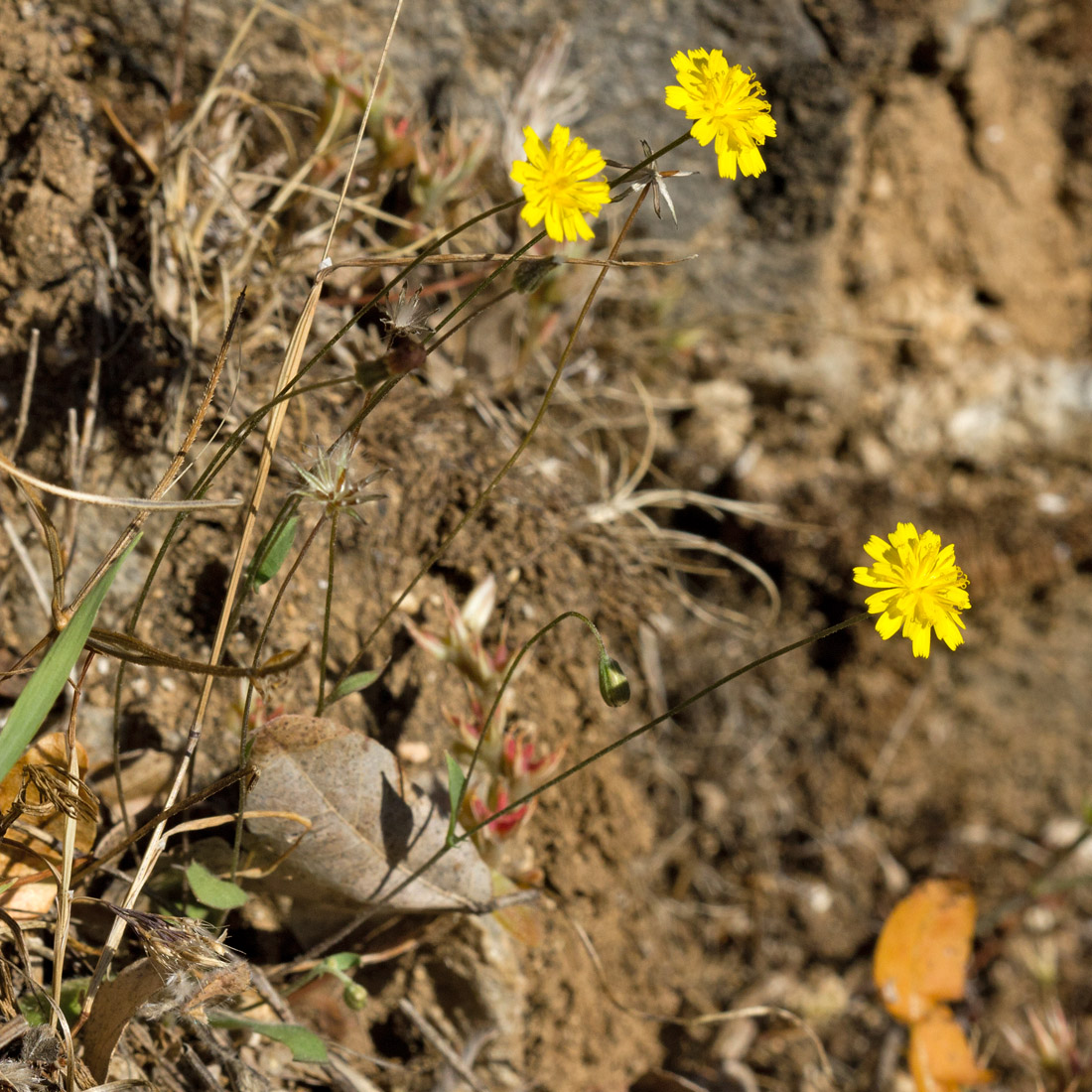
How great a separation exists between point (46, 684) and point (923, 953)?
2086 mm

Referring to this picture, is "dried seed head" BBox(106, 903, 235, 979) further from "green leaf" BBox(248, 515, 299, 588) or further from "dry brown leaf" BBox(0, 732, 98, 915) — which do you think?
"green leaf" BBox(248, 515, 299, 588)

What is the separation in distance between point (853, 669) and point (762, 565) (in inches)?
16.0

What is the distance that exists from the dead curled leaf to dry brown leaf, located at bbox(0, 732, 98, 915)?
0.25 meters

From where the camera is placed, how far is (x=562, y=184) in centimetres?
115

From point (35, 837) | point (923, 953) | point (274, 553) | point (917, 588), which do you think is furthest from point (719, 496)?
point (35, 837)

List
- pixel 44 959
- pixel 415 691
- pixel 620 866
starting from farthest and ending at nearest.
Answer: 1. pixel 620 866
2. pixel 415 691
3. pixel 44 959

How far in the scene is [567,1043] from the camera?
6.02ft

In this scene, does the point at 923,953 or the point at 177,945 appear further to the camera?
the point at 923,953

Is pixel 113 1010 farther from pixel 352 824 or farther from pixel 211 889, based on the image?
pixel 352 824

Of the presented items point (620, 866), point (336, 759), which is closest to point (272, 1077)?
point (336, 759)

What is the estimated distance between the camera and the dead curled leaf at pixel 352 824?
1404mm

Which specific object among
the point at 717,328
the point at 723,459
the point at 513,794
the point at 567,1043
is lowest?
the point at 567,1043

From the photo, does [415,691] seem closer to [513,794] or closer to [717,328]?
[513,794]

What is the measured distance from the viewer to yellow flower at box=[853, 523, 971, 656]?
1166 millimetres
